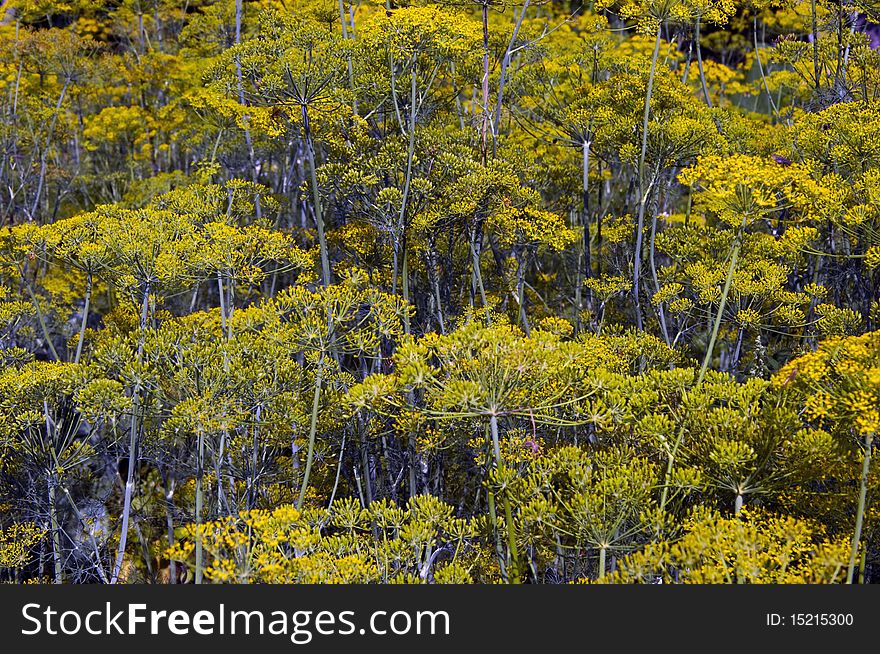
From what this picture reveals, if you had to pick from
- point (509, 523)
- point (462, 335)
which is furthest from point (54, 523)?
point (462, 335)

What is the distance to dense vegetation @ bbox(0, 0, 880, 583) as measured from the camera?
5551 mm

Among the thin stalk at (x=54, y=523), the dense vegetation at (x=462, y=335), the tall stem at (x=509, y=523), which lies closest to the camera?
the tall stem at (x=509, y=523)

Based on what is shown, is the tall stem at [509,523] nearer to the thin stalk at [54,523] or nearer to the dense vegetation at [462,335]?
the dense vegetation at [462,335]

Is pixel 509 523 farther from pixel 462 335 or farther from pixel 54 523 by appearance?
pixel 54 523

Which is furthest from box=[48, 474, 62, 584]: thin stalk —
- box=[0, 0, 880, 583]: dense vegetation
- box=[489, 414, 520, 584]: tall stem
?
box=[489, 414, 520, 584]: tall stem

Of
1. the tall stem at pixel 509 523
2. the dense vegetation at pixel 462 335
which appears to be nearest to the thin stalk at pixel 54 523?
the dense vegetation at pixel 462 335

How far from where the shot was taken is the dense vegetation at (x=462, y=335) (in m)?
5.55

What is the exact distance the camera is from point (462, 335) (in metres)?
5.34

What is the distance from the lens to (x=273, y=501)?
29.3 feet

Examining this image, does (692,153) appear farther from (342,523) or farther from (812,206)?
(342,523)

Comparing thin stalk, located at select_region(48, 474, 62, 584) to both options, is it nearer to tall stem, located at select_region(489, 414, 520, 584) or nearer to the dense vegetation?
the dense vegetation

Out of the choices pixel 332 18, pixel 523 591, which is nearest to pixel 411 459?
pixel 523 591

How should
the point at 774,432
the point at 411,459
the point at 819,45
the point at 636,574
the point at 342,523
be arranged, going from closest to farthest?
the point at 636,574 → the point at 774,432 → the point at 342,523 → the point at 411,459 → the point at 819,45

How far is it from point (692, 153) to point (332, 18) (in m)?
6.48
